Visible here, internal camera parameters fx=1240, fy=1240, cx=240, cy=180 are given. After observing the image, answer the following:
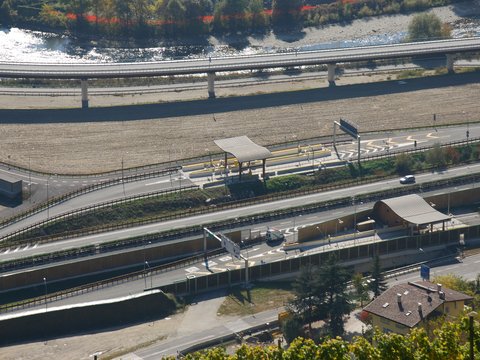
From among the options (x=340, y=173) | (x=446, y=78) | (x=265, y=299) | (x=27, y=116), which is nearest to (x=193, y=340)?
(x=265, y=299)

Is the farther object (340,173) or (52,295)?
(340,173)

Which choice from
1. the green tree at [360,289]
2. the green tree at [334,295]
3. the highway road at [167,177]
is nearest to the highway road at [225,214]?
the highway road at [167,177]

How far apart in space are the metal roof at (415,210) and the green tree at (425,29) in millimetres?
49572

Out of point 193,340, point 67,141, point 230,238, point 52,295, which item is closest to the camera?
point 193,340

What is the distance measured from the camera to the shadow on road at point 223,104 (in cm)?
11281

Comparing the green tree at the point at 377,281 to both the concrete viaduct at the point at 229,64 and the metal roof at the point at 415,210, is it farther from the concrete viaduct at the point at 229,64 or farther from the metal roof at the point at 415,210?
the concrete viaduct at the point at 229,64

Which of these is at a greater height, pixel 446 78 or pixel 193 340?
pixel 446 78

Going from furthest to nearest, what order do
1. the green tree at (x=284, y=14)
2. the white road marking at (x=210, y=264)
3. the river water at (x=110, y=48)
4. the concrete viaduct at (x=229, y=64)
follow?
the green tree at (x=284, y=14) < the river water at (x=110, y=48) < the concrete viaduct at (x=229, y=64) < the white road marking at (x=210, y=264)

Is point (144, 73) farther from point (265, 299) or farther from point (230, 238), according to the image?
point (265, 299)

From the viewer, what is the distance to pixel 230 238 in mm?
87312

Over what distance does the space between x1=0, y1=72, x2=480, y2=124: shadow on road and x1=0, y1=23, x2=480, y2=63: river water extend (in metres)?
22.9

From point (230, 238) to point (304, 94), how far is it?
35.6 metres

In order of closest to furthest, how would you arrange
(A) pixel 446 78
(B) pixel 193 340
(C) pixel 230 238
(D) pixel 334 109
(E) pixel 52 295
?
(B) pixel 193 340, (E) pixel 52 295, (C) pixel 230 238, (D) pixel 334 109, (A) pixel 446 78

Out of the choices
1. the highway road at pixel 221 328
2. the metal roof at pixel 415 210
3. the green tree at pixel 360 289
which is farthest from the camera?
the metal roof at pixel 415 210
